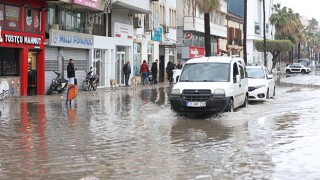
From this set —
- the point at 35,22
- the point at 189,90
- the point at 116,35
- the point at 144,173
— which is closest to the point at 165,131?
the point at 189,90

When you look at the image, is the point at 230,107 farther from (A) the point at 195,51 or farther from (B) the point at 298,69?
(B) the point at 298,69

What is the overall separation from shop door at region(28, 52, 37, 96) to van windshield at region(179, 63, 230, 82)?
38.2ft

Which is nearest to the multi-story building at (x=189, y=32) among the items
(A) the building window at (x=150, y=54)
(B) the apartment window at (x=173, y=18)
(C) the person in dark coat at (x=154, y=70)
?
(B) the apartment window at (x=173, y=18)

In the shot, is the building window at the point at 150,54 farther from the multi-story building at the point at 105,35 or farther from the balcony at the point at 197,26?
the balcony at the point at 197,26

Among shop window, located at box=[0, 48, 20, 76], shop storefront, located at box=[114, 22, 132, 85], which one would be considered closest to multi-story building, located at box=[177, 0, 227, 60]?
shop storefront, located at box=[114, 22, 132, 85]

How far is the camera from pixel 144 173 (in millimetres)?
8523

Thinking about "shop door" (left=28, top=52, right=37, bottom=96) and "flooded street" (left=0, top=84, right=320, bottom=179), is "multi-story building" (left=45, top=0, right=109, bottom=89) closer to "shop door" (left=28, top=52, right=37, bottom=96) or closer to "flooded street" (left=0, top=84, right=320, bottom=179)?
"shop door" (left=28, top=52, right=37, bottom=96)

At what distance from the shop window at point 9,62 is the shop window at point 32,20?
141 centimetres

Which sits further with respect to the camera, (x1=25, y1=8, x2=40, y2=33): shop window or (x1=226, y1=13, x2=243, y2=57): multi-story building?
(x1=226, y1=13, x2=243, y2=57): multi-story building

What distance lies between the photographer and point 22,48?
26.5m

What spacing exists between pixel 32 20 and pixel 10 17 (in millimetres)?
1812

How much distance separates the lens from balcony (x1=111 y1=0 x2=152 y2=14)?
35.5 m

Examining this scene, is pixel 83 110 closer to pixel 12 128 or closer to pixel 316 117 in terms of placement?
pixel 12 128

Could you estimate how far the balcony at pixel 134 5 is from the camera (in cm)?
3547
